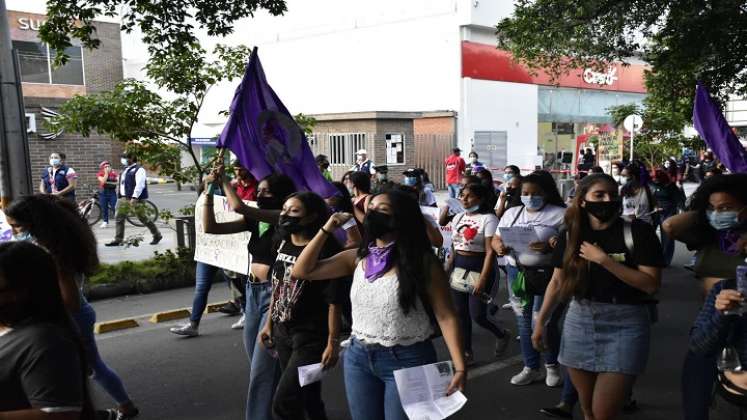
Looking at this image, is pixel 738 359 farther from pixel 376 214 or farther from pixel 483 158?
pixel 483 158

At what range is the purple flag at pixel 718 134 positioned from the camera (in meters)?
6.43

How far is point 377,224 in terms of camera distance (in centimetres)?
346

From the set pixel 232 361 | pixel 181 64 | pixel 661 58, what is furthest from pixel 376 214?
pixel 661 58

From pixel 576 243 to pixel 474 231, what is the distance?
2324 millimetres

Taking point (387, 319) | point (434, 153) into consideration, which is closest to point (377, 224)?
point (387, 319)

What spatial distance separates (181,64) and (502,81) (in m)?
22.2

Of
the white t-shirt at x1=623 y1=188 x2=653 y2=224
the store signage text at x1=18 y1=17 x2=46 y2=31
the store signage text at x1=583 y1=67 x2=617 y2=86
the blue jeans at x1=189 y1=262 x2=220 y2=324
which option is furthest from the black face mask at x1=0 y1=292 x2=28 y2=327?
the store signage text at x1=583 y1=67 x2=617 y2=86

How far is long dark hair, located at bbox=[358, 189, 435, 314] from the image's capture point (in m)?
3.32

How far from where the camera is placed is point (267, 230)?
491 centimetres

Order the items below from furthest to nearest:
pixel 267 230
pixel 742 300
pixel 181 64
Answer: pixel 181 64 → pixel 267 230 → pixel 742 300

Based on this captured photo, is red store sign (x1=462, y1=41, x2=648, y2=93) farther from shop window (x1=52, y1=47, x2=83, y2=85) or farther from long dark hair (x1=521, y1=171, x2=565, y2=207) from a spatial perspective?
long dark hair (x1=521, y1=171, x2=565, y2=207)

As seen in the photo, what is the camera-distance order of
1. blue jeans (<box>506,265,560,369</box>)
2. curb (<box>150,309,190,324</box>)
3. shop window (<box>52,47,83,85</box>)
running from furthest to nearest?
shop window (<box>52,47,83,85</box>) → curb (<box>150,309,190,324</box>) → blue jeans (<box>506,265,560,369</box>)

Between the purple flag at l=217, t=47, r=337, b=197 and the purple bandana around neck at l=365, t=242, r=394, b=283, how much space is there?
2.47m

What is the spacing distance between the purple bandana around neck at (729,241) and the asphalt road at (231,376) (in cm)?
159
